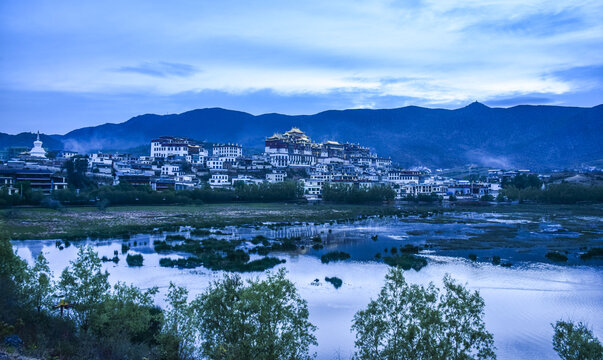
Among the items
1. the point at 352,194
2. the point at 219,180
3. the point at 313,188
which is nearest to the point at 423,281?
the point at 352,194

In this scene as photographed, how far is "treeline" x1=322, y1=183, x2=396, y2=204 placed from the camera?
262ft

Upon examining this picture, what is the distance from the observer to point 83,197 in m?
58.2

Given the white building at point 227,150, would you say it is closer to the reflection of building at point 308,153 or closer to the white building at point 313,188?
the reflection of building at point 308,153

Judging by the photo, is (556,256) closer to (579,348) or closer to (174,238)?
(579,348)

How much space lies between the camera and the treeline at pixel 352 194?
7981cm

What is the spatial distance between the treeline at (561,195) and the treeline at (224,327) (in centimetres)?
7918

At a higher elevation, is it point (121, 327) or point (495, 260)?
point (121, 327)

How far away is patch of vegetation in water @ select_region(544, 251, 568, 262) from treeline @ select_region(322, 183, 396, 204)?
49782mm

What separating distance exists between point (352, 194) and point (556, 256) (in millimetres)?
51066

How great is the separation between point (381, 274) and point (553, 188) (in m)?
71.7

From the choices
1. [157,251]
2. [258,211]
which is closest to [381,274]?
[157,251]

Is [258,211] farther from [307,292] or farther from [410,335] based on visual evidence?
[410,335]

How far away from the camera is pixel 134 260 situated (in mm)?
25859

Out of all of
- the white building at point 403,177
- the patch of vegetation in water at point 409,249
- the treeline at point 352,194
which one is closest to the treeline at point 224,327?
the patch of vegetation in water at point 409,249
